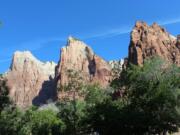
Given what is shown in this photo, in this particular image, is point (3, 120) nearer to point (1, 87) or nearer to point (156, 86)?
point (156, 86)

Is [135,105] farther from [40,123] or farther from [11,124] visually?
[40,123]

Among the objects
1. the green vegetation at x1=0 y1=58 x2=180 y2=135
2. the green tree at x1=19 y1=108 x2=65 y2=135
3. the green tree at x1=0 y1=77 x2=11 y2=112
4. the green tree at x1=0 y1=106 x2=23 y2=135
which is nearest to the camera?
the green tree at x1=0 y1=77 x2=11 y2=112

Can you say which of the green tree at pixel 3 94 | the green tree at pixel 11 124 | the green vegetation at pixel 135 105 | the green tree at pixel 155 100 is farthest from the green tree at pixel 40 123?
the green tree at pixel 3 94

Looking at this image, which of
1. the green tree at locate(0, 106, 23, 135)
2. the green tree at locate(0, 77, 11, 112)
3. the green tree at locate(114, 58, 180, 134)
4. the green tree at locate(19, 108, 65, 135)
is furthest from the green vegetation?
the green tree at locate(0, 106, 23, 135)

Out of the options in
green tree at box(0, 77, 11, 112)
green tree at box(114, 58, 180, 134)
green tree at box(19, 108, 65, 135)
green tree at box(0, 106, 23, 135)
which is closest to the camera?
green tree at box(0, 77, 11, 112)

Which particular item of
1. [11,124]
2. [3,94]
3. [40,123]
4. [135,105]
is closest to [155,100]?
[135,105]

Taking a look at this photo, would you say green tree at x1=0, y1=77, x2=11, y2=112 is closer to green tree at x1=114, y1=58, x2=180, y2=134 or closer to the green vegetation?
the green vegetation

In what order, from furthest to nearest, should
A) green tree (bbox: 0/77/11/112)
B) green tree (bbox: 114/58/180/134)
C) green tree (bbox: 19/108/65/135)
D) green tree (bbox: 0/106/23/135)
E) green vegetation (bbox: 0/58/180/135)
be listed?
green tree (bbox: 0/106/23/135), green tree (bbox: 19/108/65/135), green vegetation (bbox: 0/58/180/135), green tree (bbox: 114/58/180/134), green tree (bbox: 0/77/11/112)

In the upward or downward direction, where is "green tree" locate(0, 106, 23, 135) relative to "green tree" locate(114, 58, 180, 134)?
upward

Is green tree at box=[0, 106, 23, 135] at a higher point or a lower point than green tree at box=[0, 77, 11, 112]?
higher

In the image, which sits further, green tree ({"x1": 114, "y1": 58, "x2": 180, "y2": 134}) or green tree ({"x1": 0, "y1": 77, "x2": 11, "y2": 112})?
green tree ({"x1": 114, "y1": 58, "x2": 180, "y2": 134})

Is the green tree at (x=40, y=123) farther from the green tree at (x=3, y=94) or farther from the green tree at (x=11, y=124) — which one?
the green tree at (x=3, y=94)

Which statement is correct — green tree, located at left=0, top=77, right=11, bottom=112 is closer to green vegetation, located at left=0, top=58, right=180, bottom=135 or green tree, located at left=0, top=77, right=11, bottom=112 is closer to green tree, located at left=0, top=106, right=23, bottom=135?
green vegetation, located at left=0, top=58, right=180, bottom=135

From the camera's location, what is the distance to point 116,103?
81.1 metres
